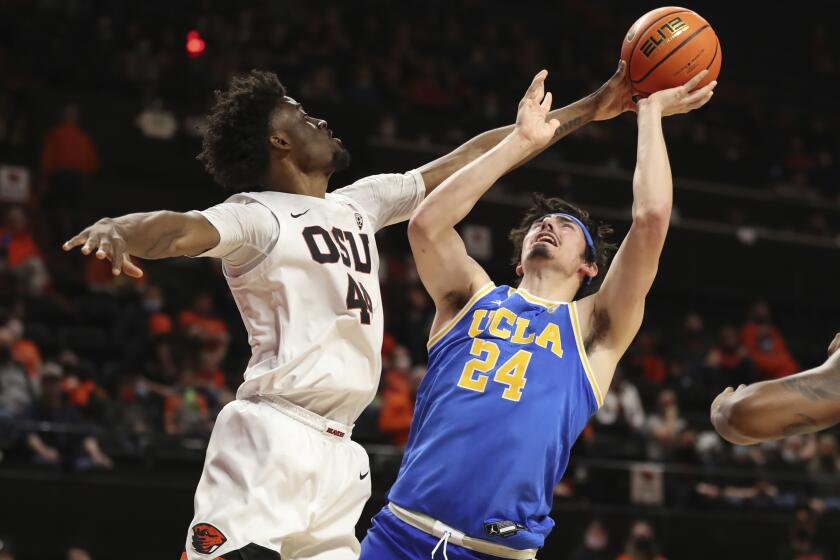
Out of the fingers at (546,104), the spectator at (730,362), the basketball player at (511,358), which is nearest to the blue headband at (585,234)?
the basketball player at (511,358)

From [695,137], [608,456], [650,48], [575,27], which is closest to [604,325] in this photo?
[650,48]

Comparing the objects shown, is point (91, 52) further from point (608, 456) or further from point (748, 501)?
point (748, 501)

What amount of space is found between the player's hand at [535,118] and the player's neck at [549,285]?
53 cm

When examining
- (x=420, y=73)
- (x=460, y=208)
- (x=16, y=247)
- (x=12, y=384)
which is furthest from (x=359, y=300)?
(x=420, y=73)

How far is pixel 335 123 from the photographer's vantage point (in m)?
13.9

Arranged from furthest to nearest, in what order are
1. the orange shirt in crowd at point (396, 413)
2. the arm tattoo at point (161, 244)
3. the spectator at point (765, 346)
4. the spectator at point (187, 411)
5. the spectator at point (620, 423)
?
the spectator at point (765, 346), the spectator at point (620, 423), the orange shirt in crowd at point (396, 413), the spectator at point (187, 411), the arm tattoo at point (161, 244)

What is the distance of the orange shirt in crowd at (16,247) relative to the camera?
35.7 feet

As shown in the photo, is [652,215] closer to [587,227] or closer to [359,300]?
[587,227]

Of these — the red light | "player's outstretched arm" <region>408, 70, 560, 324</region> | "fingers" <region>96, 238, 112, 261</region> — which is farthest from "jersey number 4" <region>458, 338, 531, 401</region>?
the red light

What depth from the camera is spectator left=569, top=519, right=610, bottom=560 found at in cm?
997

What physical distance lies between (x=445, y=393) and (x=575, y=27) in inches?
646

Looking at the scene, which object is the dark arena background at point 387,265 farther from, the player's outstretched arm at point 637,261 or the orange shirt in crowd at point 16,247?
the player's outstretched arm at point 637,261

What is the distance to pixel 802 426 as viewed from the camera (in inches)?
124

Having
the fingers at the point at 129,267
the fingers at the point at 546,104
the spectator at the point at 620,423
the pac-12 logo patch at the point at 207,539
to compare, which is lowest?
the spectator at the point at 620,423
